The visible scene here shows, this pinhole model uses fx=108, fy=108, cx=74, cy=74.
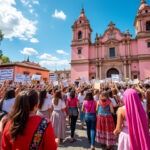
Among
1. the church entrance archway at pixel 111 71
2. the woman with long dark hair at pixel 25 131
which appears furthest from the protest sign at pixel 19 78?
the church entrance archway at pixel 111 71

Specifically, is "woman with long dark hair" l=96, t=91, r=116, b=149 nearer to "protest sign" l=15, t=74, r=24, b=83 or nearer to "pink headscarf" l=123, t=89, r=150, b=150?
"pink headscarf" l=123, t=89, r=150, b=150

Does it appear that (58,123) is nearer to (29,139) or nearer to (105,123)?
(105,123)

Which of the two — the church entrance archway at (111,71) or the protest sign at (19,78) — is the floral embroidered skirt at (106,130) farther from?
the church entrance archway at (111,71)

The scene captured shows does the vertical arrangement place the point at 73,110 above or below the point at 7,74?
below

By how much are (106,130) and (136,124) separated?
2044mm

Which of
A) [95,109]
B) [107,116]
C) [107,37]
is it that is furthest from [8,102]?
[107,37]

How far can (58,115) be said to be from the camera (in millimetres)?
4066

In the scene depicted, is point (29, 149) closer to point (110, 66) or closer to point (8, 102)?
point (8, 102)

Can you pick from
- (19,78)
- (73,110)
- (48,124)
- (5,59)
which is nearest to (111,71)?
(19,78)

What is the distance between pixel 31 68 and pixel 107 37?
20788 millimetres

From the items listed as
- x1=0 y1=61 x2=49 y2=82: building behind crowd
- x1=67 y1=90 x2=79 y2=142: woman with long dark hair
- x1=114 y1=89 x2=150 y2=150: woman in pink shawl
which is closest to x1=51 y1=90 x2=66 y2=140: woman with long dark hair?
x1=67 y1=90 x2=79 y2=142: woman with long dark hair

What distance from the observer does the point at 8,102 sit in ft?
9.54

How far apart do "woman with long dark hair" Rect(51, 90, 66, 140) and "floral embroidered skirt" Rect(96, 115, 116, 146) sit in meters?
1.33

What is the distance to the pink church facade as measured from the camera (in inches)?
864
